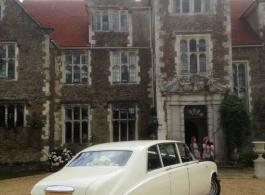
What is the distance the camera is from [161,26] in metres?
17.9

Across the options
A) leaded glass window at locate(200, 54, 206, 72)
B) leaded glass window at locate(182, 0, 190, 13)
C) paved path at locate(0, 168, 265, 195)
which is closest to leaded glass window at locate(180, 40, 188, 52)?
leaded glass window at locate(200, 54, 206, 72)

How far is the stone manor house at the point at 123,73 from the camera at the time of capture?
17.4 meters

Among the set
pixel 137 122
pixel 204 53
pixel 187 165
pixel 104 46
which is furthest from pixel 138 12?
pixel 187 165

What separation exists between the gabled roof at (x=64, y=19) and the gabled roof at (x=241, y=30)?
8.47 meters

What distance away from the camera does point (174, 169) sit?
712 centimetres

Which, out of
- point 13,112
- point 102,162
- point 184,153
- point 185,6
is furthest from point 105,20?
point 102,162

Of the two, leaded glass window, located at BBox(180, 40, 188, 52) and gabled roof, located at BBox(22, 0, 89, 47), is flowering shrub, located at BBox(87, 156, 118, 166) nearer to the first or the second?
leaded glass window, located at BBox(180, 40, 188, 52)

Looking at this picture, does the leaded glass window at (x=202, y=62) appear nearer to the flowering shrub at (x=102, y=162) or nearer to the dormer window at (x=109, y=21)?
the dormer window at (x=109, y=21)

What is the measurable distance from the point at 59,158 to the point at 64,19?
29.4 ft

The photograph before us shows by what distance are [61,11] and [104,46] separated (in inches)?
201

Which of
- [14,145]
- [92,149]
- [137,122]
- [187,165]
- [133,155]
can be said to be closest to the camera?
[133,155]

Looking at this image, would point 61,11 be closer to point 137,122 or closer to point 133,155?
point 137,122

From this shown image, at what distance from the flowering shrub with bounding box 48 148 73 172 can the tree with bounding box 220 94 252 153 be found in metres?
7.55

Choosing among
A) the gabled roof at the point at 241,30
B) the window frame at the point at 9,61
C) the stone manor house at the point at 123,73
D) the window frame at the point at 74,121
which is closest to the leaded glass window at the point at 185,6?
the stone manor house at the point at 123,73
